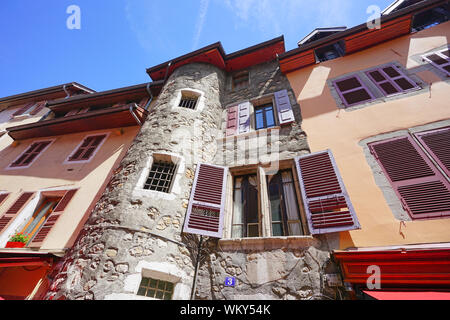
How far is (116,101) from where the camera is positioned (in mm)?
9859

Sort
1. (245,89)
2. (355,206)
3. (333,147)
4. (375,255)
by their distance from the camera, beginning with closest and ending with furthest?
(375,255) → (355,206) → (333,147) → (245,89)

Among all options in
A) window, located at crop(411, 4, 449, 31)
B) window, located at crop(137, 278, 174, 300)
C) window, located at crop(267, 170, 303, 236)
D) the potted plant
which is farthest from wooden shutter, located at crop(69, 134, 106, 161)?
window, located at crop(411, 4, 449, 31)

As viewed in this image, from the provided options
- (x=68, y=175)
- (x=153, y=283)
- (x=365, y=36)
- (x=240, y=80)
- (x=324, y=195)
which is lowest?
(x=153, y=283)

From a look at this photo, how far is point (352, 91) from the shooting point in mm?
5977

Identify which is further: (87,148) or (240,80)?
(240,80)

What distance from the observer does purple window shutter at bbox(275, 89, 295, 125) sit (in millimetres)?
5965

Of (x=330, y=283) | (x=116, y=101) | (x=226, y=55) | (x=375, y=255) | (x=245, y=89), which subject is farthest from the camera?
(x=116, y=101)

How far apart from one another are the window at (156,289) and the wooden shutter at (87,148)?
5.63 metres

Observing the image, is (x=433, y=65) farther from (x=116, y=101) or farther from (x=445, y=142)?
(x=116, y=101)

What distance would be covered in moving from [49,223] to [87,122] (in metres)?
4.38

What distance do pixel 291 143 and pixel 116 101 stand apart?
8645mm

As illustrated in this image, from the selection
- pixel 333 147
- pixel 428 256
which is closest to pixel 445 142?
pixel 333 147

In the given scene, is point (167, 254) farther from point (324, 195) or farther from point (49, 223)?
point (49, 223)

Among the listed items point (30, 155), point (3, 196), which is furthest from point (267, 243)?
point (30, 155)
